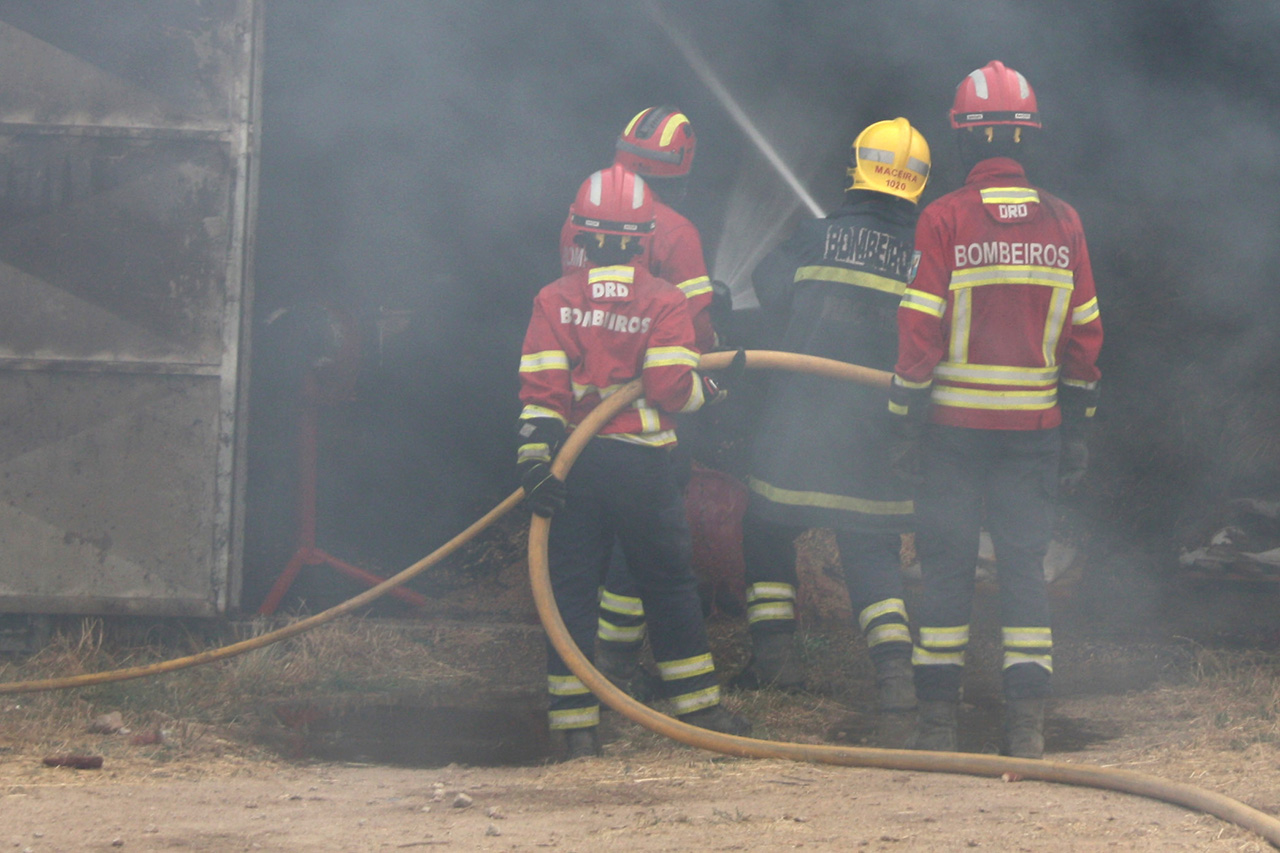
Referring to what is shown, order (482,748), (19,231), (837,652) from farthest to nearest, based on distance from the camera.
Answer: (837,652)
(19,231)
(482,748)

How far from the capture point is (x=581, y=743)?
375cm

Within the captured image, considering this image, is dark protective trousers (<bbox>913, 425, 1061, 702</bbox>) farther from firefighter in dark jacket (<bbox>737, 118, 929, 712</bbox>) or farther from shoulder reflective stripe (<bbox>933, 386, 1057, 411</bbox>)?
firefighter in dark jacket (<bbox>737, 118, 929, 712</bbox>)

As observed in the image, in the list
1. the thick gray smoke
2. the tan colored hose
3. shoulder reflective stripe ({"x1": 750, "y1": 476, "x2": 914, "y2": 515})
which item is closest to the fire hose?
the tan colored hose

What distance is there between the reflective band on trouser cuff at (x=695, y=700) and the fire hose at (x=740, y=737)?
0.50 ft

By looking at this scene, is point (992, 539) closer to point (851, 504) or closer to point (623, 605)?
point (851, 504)

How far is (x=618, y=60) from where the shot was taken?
7.16 meters

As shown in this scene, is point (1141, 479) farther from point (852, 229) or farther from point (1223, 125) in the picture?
point (852, 229)

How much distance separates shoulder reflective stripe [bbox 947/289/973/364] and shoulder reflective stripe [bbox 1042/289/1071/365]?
0.71 feet

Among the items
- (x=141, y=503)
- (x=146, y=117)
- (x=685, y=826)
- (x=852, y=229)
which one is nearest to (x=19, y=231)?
(x=146, y=117)

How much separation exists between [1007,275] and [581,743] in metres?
1.83

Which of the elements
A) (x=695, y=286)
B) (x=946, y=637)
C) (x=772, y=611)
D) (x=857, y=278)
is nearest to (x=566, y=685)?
(x=772, y=611)

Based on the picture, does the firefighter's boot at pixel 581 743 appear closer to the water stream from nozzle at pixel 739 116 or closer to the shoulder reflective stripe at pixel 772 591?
the shoulder reflective stripe at pixel 772 591

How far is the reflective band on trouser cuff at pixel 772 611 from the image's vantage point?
4293mm

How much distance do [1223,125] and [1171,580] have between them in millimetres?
2158
